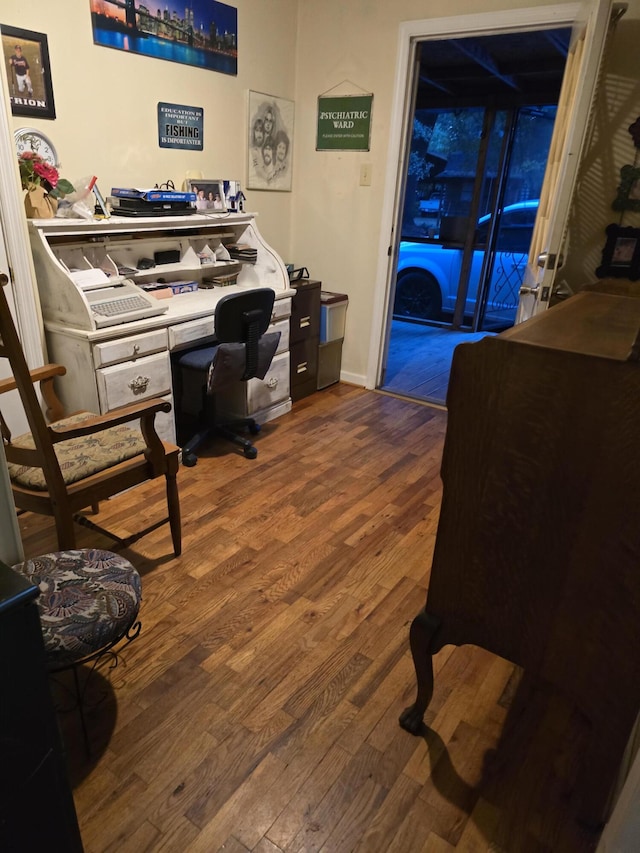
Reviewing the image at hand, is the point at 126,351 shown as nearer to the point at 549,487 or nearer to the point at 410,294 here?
the point at 549,487

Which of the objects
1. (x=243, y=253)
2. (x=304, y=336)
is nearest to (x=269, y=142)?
(x=243, y=253)

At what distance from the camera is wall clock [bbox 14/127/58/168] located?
2.37m

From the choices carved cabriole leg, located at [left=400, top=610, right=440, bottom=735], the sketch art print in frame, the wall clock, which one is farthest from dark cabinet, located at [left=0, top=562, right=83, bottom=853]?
the sketch art print in frame

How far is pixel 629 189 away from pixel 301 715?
9.07 ft

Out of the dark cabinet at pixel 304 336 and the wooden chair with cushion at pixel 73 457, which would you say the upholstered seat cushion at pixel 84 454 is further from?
the dark cabinet at pixel 304 336

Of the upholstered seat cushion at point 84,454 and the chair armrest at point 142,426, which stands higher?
the chair armrest at point 142,426

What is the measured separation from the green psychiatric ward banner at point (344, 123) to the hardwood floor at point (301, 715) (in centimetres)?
254

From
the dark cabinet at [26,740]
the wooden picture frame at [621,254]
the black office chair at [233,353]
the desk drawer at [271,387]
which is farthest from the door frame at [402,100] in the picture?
the dark cabinet at [26,740]

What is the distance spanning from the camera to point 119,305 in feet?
8.27

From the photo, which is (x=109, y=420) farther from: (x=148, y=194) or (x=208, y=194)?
(x=208, y=194)

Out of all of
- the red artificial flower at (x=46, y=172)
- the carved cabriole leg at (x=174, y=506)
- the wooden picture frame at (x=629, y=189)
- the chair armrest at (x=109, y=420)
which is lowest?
the carved cabriole leg at (x=174, y=506)

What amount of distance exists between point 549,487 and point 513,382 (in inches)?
8.6

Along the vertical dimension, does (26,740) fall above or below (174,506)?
above

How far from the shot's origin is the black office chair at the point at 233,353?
Answer: 2.61 meters
